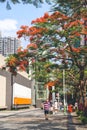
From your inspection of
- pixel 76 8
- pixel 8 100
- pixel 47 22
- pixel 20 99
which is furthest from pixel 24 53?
pixel 20 99

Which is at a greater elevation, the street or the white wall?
the white wall

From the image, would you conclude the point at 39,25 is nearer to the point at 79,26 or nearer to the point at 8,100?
the point at 79,26

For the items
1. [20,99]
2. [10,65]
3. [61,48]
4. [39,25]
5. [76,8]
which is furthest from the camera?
[20,99]

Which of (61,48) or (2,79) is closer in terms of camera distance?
(61,48)

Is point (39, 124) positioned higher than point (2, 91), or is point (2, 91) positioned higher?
point (2, 91)

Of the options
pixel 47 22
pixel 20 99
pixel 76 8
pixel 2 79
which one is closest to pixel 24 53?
pixel 47 22

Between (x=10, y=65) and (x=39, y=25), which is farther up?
(x=39, y=25)

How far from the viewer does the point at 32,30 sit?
2988 centimetres

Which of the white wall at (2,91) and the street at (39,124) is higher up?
the white wall at (2,91)

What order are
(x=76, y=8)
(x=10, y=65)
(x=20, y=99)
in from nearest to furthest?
(x=76, y=8)
(x=10, y=65)
(x=20, y=99)

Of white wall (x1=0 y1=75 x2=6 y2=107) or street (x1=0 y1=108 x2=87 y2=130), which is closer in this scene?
street (x1=0 y1=108 x2=87 y2=130)

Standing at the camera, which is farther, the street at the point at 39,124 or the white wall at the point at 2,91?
the white wall at the point at 2,91

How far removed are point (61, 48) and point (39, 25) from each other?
275cm

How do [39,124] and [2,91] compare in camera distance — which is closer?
[39,124]
